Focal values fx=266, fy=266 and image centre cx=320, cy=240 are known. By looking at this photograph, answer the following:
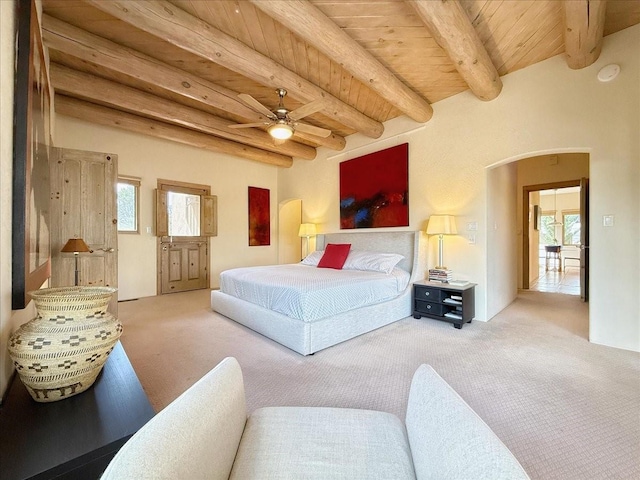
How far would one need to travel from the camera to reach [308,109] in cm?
301

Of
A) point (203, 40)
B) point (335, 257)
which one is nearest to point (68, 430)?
point (203, 40)

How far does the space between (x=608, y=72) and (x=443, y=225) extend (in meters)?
2.08

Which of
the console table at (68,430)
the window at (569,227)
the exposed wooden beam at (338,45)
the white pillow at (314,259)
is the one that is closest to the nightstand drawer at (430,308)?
the white pillow at (314,259)

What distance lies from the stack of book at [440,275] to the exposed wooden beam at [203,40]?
2760mm

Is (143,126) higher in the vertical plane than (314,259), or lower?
higher

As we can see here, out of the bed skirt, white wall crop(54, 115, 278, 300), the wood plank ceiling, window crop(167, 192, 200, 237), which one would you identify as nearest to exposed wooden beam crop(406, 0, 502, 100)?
the wood plank ceiling

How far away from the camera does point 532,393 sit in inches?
73.4

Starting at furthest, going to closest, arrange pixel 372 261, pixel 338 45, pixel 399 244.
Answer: pixel 399 244
pixel 372 261
pixel 338 45

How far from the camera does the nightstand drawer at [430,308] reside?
339 cm

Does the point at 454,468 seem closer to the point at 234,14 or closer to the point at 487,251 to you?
the point at 234,14

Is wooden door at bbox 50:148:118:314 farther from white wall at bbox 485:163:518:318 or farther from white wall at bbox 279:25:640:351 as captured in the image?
white wall at bbox 485:163:518:318

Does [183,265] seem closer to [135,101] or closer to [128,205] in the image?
[128,205]

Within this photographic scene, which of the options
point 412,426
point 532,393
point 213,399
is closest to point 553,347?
point 532,393

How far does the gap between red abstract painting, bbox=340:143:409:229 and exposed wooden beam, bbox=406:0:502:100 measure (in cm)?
134
